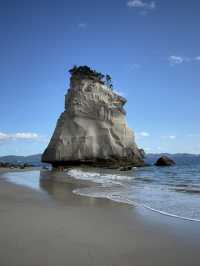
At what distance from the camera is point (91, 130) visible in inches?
1950

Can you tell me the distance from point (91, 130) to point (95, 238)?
4354 centimetres

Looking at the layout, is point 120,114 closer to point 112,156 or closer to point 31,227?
point 112,156

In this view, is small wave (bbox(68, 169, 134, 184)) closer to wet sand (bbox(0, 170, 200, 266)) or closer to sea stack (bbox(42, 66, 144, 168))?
wet sand (bbox(0, 170, 200, 266))

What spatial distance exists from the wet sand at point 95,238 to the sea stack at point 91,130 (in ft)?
125

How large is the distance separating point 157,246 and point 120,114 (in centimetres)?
4785

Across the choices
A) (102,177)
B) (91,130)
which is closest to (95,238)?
(102,177)

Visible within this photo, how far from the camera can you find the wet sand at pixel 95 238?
485 centimetres

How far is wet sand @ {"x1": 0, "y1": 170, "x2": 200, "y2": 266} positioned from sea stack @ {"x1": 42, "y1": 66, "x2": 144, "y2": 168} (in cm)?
3825

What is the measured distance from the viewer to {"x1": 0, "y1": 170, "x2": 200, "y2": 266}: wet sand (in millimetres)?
4848

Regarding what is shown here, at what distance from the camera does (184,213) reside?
8797mm

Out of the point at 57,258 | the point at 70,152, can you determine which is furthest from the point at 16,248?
the point at 70,152

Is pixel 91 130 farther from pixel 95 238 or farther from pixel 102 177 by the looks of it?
pixel 95 238

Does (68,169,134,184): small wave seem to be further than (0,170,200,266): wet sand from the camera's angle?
Yes

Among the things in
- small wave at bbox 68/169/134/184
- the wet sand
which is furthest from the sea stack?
the wet sand
